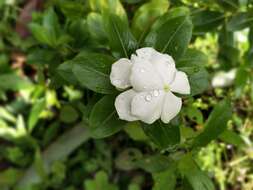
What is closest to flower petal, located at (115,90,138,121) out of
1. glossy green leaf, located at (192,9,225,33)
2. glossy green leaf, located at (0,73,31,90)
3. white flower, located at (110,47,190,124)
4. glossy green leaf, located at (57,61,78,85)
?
white flower, located at (110,47,190,124)

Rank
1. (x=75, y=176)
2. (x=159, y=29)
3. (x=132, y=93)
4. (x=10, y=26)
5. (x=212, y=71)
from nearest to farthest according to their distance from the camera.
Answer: (x=132, y=93)
(x=159, y=29)
(x=212, y=71)
(x=75, y=176)
(x=10, y=26)

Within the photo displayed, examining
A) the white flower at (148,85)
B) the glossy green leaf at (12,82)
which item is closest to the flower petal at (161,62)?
the white flower at (148,85)

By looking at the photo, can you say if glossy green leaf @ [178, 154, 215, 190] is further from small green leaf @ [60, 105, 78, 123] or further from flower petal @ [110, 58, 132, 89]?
small green leaf @ [60, 105, 78, 123]

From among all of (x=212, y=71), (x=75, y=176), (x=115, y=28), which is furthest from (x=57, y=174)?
(x=115, y=28)

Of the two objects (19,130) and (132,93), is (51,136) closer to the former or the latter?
(19,130)

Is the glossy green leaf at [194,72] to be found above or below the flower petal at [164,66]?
below

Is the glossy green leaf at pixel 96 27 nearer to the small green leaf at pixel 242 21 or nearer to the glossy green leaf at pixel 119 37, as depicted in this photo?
the glossy green leaf at pixel 119 37
